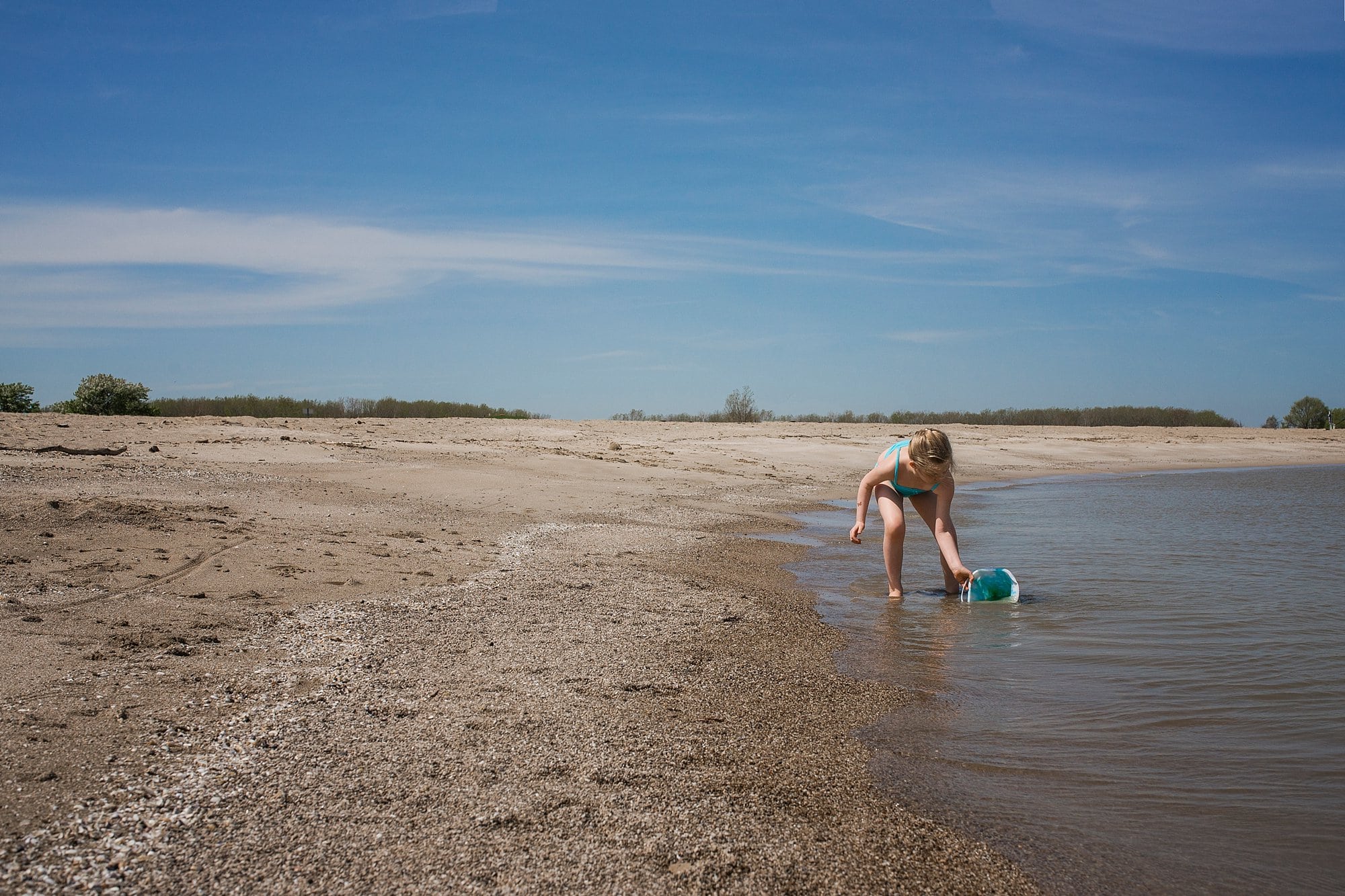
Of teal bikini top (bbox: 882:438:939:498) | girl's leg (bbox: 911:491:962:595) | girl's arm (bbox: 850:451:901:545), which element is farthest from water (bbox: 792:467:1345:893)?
teal bikini top (bbox: 882:438:939:498)

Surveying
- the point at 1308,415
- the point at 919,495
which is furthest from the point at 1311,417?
the point at 919,495

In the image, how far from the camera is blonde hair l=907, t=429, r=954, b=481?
6.46m

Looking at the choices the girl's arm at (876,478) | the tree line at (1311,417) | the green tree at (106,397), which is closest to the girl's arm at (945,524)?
the girl's arm at (876,478)

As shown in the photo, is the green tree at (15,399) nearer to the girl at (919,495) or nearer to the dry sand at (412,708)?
the dry sand at (412,708)

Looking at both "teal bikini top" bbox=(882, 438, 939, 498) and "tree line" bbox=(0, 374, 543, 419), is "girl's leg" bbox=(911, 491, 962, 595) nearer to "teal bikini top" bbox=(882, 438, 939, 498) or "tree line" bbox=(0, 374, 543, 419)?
"teal bikini top" bbox=(882, 438, 939, 498)

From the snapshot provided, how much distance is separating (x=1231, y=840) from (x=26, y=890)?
3368 millimetres

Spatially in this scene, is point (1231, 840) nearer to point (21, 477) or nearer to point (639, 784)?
point (639, 784)

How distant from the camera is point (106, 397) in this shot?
1750 cm

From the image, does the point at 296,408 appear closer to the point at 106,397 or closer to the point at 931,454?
the point at 106,397

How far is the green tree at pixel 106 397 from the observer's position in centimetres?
1742

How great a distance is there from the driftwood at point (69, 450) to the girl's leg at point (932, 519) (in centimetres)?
937

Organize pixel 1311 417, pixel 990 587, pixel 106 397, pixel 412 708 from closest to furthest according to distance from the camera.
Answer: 1. pixel 412 708
2. pixel 990 587
3. pixel 106 397
4. pixel 1311 417

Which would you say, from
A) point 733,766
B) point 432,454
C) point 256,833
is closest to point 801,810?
point 733,766

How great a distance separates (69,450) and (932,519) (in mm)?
9842
